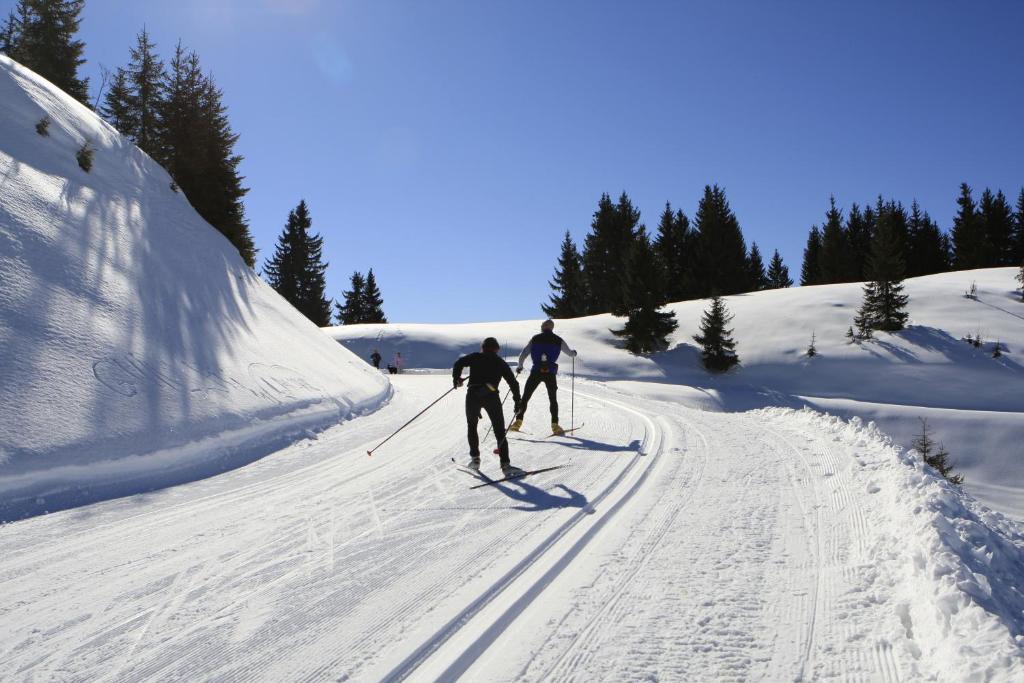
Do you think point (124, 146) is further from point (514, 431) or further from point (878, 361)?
point (878, 361)

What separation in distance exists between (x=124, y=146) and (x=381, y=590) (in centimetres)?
1717

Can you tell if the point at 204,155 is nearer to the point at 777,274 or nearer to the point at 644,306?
the point at 644,306

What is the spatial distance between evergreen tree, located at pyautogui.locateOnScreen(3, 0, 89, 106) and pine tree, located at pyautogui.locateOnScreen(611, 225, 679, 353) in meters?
37.1

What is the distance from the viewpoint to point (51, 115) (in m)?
12.3

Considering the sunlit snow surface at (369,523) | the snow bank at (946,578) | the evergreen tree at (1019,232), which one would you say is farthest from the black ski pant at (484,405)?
the evergreen tree at (1019,232)

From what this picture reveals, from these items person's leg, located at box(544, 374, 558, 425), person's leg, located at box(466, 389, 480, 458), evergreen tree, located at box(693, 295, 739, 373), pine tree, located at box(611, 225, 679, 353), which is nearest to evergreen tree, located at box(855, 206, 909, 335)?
evergreen tree, located at box(693, 295, 739, 373)

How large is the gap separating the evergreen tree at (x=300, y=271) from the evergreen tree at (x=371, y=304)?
32.3 feet

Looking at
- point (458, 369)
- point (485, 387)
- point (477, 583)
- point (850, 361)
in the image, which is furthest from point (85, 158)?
point (850, 361)

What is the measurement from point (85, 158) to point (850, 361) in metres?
33.4

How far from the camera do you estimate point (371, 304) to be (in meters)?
63.1

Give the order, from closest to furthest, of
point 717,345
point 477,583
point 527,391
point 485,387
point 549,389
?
1. point 477,583
2. point 485,387
3. point 527,391
4. point 549,389
5. point 717,345

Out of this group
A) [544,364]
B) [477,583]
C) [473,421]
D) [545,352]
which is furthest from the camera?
[545,352]

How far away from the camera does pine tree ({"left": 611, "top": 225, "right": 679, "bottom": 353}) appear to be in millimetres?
33812

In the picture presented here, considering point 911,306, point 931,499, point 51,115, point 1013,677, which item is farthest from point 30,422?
point 911,306
